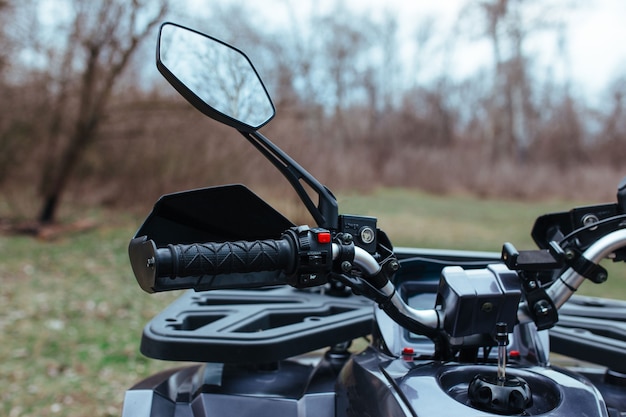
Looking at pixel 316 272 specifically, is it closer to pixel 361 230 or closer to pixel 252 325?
pixel 361 230

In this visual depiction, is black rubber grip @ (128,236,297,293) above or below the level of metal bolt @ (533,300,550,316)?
above

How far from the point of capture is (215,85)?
1387mm

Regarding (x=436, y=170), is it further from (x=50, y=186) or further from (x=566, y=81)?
(x=50, y=186)

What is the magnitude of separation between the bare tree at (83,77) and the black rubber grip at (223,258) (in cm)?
1229

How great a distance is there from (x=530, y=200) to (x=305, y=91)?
415 inches

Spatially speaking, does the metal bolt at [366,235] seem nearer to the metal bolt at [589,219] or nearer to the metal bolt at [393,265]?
the metal bolt at [393,265]

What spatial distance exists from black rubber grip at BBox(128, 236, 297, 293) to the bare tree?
12.3 meters

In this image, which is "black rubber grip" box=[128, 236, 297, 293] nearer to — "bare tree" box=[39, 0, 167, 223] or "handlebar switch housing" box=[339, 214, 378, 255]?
"handlebar switch housing" box=[339, 214, 378, 255]

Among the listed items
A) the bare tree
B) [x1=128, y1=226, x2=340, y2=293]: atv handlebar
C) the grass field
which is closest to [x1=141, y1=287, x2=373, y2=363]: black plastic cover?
the grass field

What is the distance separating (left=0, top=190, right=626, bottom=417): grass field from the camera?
4.08 meters

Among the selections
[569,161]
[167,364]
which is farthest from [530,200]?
[167,364]

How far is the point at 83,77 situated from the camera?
13.0 meters

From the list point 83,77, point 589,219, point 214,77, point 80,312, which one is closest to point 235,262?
point 214,77

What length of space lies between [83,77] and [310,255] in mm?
13151
